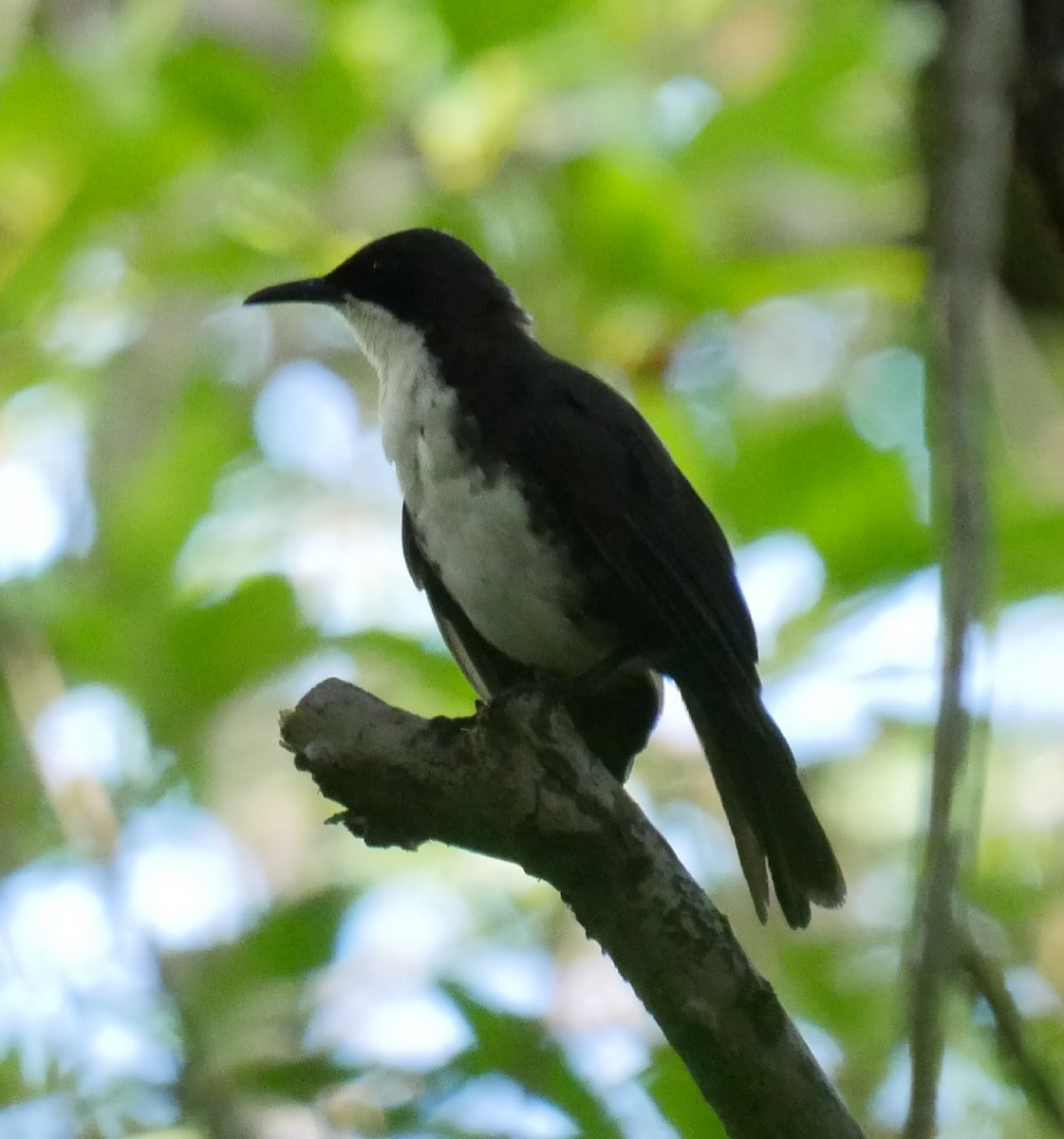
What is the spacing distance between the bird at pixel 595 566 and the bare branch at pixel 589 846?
0.87m

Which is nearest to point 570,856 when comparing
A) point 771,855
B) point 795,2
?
point 771,855

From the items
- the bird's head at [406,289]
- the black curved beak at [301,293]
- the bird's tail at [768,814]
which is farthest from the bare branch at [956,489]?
the black curved beak at [301,293]

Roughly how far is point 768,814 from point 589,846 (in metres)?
1.09

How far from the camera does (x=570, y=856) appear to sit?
2.58 metres

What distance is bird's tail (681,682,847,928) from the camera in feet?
Answer: 11.4

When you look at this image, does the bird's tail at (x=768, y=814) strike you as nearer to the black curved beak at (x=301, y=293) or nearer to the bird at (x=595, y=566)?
the bird at (x=595, y=566)

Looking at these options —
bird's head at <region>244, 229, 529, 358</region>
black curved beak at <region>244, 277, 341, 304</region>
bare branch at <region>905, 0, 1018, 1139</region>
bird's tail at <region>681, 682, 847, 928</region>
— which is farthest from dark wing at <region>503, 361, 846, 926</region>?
bare branch at <region>905, 0, 1018, 1139</region>

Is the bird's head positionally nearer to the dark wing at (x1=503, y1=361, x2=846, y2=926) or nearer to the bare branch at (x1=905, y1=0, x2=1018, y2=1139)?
the dark wing at (x1=503, y1=361, x2=846, y2=926)

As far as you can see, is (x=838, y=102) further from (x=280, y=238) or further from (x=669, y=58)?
(x=669, y=58)

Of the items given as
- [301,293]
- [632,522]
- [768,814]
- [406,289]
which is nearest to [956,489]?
[768,814]

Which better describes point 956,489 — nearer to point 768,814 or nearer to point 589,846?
point 589,846

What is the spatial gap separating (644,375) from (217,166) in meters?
1.23

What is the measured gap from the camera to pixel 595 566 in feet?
12.4

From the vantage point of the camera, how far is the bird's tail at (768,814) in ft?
11.4
